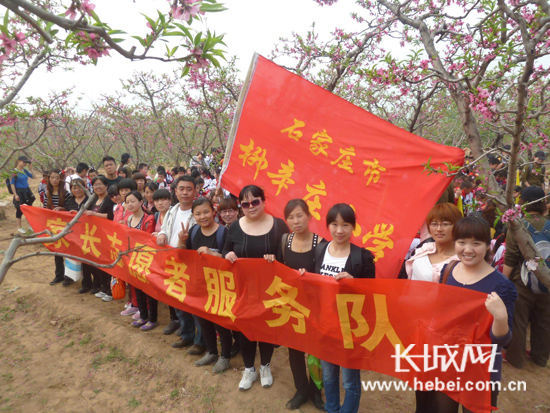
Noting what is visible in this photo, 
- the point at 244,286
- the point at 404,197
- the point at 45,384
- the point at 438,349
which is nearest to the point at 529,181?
the point at 404,197

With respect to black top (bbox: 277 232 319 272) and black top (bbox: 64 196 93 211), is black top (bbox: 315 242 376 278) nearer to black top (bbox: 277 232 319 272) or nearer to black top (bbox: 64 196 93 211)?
black top (bbox: 277 232 319 272)

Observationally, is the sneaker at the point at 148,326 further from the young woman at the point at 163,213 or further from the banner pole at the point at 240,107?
the banner pole at the point at 240,107

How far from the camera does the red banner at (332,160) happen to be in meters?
3.29

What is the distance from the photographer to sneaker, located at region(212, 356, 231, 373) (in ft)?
12.0

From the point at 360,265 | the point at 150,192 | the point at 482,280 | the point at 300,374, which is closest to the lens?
the point at 482,280

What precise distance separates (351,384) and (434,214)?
5.35ft

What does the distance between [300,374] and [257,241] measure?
4.45 feet

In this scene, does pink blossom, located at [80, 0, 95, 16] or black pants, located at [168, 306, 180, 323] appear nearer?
pink blossom, located at [80, 0, 95, 16]

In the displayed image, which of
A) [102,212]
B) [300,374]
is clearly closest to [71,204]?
[102,212]

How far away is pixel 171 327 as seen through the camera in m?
4.52

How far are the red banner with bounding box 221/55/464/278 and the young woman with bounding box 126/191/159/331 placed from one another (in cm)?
132

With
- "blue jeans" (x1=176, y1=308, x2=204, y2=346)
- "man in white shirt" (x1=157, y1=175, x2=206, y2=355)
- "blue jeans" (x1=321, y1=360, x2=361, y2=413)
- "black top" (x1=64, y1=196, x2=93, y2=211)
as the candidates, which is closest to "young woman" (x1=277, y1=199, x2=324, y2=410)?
"blue jeans" (x1=321, y1=360, x2=361, y2=413)

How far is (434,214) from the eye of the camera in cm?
280

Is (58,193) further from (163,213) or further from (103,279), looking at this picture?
(163,213)
